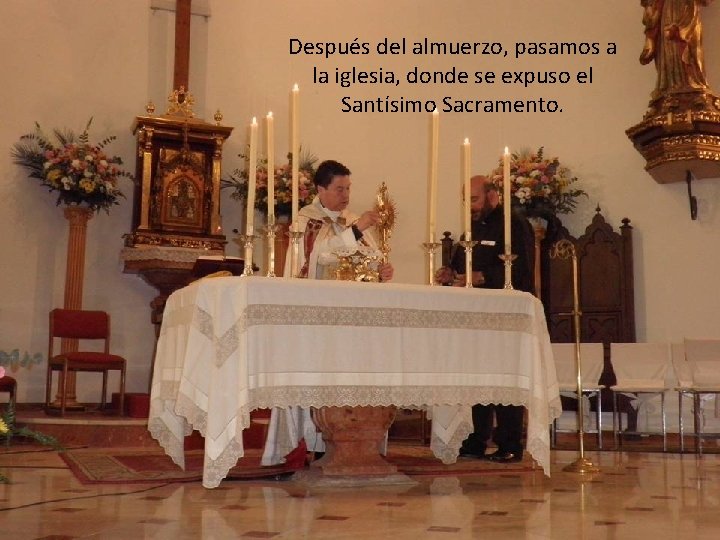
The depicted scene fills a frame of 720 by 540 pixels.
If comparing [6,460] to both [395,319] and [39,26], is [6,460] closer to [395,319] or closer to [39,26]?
[395,319]

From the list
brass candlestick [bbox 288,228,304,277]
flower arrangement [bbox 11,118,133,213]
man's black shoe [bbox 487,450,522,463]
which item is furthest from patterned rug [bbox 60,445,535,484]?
flower arrangement [bbox 11,118,133,213]

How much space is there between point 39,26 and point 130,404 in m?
4.33

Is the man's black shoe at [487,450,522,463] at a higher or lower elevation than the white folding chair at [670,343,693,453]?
lower

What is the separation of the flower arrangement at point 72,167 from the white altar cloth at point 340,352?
4600 millimetres

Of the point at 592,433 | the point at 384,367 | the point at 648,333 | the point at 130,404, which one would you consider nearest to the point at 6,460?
the point at 130,404

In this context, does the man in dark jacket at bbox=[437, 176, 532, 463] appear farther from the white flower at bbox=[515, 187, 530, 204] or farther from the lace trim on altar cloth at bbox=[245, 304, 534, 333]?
the white flower at bbox=[515, 187, 530, 204]

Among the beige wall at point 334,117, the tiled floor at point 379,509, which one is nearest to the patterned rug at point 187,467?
the tiled floor at point 379,509

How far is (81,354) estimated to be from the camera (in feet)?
27.9

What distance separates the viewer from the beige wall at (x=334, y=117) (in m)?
9.90

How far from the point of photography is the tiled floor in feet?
11.6

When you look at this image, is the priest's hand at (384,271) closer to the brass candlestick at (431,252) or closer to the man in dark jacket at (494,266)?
the brass candlestick at (431,252)

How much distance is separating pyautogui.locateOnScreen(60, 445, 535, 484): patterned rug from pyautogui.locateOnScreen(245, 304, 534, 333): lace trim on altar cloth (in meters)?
1.16

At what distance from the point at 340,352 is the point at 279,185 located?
5515 mm

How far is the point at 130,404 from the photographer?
8.77 metres
